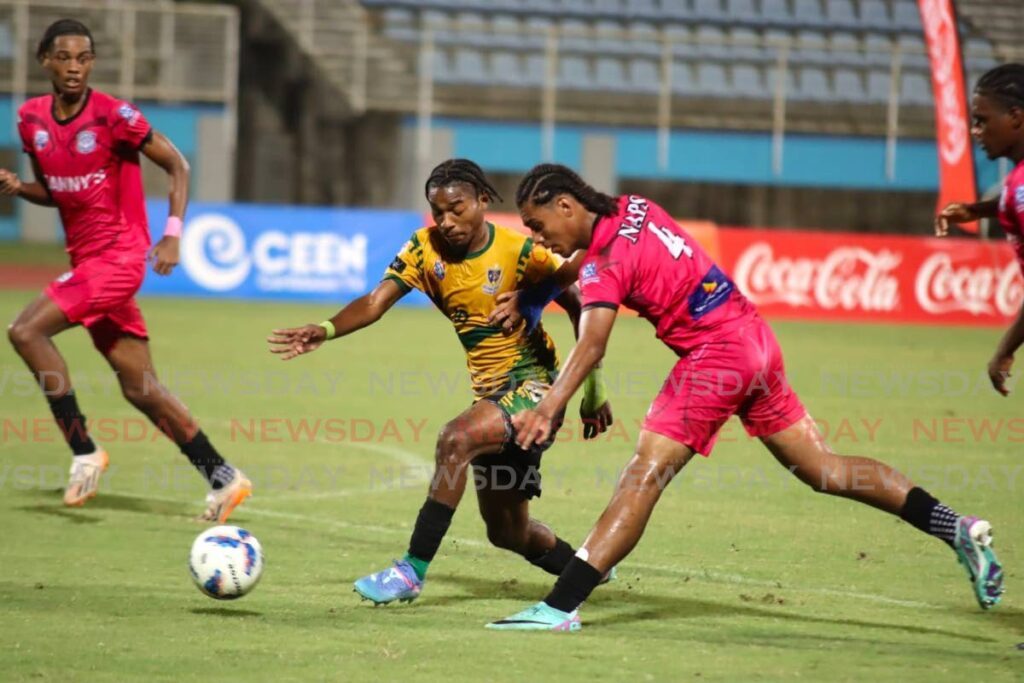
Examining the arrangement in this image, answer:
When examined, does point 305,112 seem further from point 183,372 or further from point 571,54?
point 183,372

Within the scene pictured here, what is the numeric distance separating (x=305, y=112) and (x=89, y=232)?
21.3m

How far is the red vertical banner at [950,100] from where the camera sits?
19500 mm

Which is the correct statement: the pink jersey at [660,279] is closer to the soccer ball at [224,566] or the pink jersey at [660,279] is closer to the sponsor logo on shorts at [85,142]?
the soccer ball at [224,566]

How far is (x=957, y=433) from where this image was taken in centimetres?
1272

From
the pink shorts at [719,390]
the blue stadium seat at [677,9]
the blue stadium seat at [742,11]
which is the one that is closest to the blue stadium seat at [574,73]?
the blue stadium seat at [677,9]

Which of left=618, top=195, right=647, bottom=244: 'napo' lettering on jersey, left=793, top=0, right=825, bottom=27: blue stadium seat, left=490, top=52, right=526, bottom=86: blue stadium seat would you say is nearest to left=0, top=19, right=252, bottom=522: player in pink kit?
left=618, top=195, right=647, bottom=244: 'napo' lettering on jersey

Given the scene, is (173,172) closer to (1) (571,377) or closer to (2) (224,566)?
(2) (224,566)

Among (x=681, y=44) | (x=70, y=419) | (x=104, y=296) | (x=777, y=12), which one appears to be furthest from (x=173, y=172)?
(x=777, y=12)

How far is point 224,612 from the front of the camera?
21.2 feet

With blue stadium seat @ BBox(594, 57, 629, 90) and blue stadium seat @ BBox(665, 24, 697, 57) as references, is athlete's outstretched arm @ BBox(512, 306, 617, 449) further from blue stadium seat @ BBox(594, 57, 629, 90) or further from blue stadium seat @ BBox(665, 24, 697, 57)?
blue stadium seat @ BBox(594, 57, 629, 90)

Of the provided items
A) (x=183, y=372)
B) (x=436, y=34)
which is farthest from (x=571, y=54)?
(x=183, y=372)

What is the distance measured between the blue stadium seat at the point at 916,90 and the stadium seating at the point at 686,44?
0.02 metres

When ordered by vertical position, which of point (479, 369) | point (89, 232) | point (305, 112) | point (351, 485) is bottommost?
point (351, 485)

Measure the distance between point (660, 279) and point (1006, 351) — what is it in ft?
6.58
